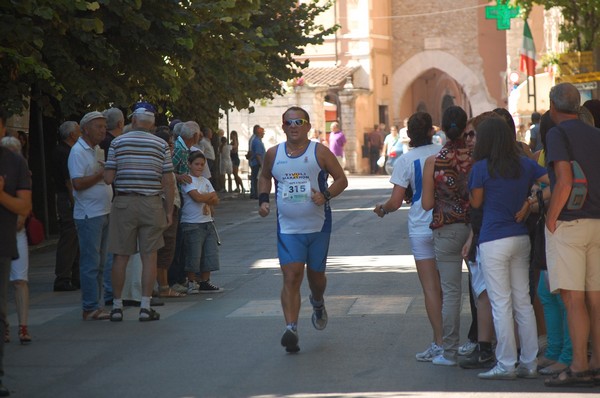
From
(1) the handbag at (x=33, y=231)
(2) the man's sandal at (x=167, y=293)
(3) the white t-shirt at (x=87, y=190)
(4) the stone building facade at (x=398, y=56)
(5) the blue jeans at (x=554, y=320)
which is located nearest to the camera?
(5) the blue jeans at (x=554, y=320)

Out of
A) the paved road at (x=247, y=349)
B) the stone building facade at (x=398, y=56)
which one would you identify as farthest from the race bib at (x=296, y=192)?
the stone building facade at (x=398, y=56)

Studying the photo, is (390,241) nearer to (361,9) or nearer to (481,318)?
(481,318)

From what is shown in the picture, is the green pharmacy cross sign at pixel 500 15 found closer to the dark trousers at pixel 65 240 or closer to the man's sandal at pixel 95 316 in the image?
the dark trousers at pixel 65 240

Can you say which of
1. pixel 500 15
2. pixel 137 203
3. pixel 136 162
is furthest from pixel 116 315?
pixel 500 15

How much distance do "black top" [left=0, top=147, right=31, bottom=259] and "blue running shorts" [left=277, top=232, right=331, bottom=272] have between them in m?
2.24

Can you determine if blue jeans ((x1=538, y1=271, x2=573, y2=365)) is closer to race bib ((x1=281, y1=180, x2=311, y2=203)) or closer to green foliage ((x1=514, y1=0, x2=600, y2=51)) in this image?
race bib ((x1=281, y1=180, x2=311, y2=203))

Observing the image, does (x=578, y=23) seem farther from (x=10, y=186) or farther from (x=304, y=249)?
(x=10, y=186)

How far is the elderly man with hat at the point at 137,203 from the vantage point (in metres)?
11.3

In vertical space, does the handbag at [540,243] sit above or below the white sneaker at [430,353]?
above

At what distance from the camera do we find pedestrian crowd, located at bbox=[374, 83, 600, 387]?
791 cm

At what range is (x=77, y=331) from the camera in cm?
1094

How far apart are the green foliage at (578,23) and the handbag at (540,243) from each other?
718 inches

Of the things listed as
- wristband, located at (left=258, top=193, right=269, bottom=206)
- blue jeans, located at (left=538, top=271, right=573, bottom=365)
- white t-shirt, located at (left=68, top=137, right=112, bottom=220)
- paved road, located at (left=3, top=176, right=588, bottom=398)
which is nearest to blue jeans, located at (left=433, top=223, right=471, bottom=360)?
paved road, located at (left=3, top=176, right=588, bottom=398)

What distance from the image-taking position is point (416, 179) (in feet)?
29.8
